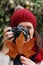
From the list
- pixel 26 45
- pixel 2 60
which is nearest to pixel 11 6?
pixel 2 60

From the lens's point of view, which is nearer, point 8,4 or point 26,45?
point 26,45

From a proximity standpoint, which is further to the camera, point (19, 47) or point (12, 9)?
point (12, 9)

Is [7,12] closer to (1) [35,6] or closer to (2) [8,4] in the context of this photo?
(2) [8,4]

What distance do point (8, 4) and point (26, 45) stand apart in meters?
1.59

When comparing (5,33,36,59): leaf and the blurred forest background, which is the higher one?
the blurred forest background

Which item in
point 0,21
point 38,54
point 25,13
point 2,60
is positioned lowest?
point 38,54

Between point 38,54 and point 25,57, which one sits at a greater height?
point 38,54

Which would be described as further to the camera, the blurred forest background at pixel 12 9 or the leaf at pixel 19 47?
the blurred forest background at pixel 12 9

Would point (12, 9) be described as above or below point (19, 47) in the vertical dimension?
above

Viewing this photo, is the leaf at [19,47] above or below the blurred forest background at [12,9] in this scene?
below

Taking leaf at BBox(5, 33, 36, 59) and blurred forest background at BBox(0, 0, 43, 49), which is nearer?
leaf at BBox(5, 33, 36, 59)

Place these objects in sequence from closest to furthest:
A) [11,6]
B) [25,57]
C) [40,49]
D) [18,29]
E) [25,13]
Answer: [25,57], [18,29], [40,49], [25,13], [11,6]

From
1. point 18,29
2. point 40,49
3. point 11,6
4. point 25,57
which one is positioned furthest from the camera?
point 11,6

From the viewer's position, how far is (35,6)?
8.13 feet
